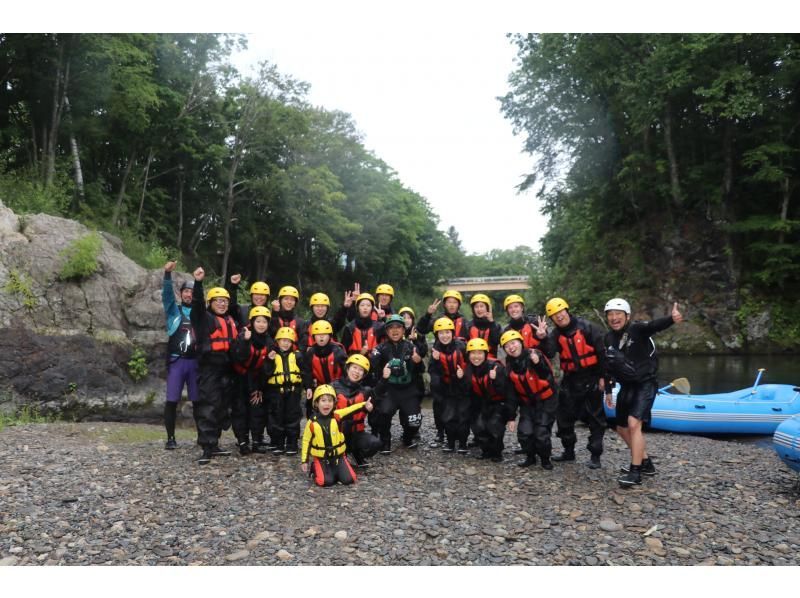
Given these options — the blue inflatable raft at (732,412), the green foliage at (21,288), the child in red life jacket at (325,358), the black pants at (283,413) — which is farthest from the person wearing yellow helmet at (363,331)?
the green foliage at (21,288)

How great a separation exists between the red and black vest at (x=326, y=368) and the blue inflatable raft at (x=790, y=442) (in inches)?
218

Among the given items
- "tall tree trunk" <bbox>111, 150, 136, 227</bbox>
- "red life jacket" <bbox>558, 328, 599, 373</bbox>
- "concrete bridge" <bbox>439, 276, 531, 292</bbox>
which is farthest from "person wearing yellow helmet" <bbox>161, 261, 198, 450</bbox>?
"concrete bridge" <bbox>439, 276, 531, 292</bbox>

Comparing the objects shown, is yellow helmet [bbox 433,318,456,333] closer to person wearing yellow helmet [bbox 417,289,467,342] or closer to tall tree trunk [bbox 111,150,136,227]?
person wearing yellow helmet [bbox 417,289,467,342]

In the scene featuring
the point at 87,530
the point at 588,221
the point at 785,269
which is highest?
the point at 588,221

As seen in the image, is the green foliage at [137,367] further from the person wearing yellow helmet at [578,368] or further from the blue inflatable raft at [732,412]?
the blue inflatable raft at [732,412]

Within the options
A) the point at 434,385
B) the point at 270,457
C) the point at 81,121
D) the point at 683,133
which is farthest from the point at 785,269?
the point at 81,121

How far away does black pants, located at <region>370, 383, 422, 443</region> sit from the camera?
7.80 m

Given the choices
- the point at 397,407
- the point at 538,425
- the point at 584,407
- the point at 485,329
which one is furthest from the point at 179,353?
the point at 584,407

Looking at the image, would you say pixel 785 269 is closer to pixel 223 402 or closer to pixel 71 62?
pixel 223 402

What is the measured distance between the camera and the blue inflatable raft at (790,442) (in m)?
6.29

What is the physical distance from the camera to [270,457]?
24.2ft

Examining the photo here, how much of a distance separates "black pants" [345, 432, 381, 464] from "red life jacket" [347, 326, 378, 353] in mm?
1503

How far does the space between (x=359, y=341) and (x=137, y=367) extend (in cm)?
725

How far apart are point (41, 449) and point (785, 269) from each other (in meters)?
29.1
